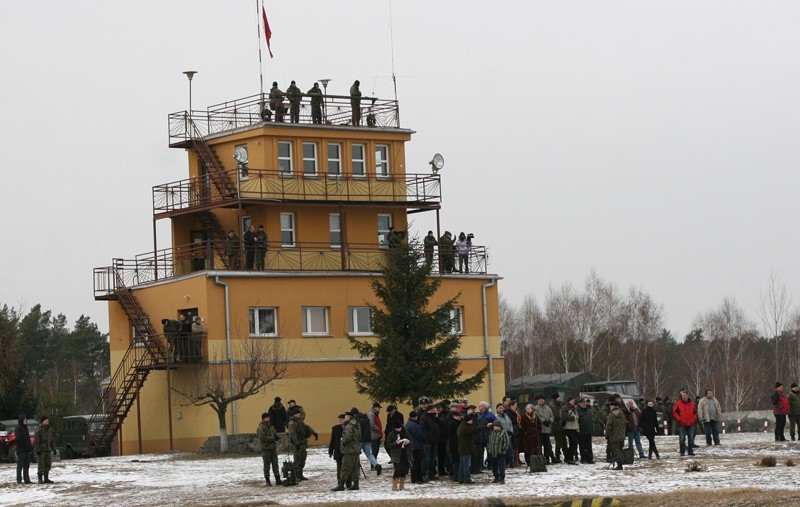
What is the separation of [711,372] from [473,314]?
160 ft

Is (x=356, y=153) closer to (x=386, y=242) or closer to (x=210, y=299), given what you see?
(x=386, y=242)

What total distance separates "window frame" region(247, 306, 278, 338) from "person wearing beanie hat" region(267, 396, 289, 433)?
31.1ft

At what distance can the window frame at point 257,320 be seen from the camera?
5408 cm

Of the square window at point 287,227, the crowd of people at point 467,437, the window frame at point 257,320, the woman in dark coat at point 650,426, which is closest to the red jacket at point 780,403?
the crowd of people at point 467,437

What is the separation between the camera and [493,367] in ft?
196

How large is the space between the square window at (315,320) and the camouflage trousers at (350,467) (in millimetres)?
20589

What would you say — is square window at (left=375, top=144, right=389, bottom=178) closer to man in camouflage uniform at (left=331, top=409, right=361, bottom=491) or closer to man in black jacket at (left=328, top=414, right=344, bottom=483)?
man in black jacket at (left=328, top=414, right=344, bottom=483)

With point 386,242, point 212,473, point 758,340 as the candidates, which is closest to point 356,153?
point 386,242

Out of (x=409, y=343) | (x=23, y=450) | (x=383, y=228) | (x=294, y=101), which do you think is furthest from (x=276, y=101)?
(x=23, y=450)

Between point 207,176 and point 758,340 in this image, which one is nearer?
point 207,176

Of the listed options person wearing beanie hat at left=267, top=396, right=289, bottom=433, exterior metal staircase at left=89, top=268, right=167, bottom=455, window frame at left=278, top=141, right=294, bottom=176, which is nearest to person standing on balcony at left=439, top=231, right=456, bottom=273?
window frame at left=278, top=141, right=294, bottom=176

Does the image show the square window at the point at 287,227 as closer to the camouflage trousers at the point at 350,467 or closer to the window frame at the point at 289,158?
the window frame at the point at 289,158

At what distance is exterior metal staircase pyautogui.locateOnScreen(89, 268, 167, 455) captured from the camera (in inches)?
2138

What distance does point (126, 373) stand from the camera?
56750 mm
